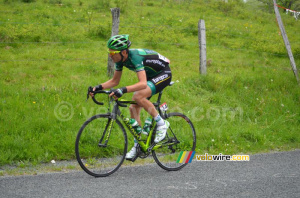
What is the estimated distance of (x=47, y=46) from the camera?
11445mm

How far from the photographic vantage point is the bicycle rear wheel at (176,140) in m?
5.65

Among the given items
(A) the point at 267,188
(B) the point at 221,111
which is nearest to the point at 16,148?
(A) the point at 267,188

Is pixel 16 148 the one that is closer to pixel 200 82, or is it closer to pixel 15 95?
pixel 15 95

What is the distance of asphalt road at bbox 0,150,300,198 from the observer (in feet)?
15.0

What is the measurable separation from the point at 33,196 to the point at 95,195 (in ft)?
2.58

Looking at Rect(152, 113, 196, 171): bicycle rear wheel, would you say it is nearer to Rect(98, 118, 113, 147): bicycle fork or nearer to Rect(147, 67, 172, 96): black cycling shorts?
Rect(147, 67, 172, 96): black cycling shorts

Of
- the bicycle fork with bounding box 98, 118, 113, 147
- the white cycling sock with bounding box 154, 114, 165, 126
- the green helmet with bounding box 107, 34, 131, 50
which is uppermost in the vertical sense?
the green helmet with bounding box 107, 34, 131, 50

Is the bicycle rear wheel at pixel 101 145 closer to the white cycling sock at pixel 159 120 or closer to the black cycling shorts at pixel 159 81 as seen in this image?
the white cycling sock at pixel 159 120

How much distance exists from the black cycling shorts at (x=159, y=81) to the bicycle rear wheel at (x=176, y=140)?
1.88 ft

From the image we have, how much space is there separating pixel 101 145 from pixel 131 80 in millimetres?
3939

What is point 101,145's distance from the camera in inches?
205

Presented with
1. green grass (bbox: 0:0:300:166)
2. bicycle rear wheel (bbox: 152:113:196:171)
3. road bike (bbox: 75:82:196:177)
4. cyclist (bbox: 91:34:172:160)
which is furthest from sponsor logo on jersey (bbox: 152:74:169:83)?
green grass (bbox: 0:0:300:166)

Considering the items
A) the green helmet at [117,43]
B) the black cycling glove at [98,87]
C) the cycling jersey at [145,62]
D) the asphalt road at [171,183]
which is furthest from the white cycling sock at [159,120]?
the green helmet at [117,43]

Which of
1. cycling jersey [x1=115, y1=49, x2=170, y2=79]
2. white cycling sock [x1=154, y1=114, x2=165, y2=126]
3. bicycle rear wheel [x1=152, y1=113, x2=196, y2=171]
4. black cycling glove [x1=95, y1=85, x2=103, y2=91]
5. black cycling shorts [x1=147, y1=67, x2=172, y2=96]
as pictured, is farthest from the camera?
bicycle rear wheel [x1=152, y1=113, x2=196, y2=171]
